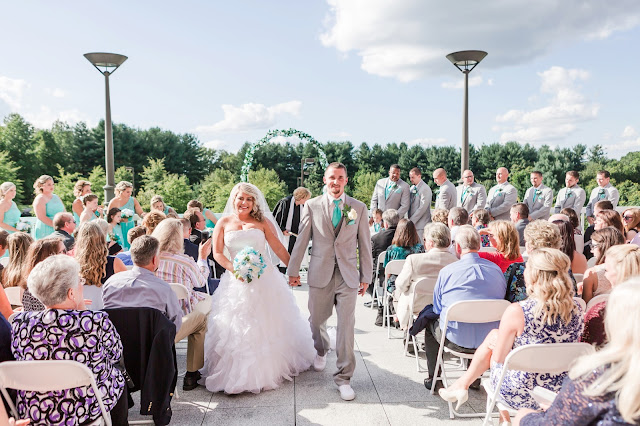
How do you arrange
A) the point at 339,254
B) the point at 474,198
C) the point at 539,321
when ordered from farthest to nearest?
1. the point at 474,198
2. the point at 339,254
3. the point at 539,321

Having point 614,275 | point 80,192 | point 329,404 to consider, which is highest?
point 80,192

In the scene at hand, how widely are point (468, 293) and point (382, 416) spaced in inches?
44.5

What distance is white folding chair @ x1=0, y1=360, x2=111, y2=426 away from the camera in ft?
7.52

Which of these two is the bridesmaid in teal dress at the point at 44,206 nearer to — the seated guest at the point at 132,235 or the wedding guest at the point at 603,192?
the seated guest at the point at 132,235

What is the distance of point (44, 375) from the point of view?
2.32 meters

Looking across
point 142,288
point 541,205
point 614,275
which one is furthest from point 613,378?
point 541,205

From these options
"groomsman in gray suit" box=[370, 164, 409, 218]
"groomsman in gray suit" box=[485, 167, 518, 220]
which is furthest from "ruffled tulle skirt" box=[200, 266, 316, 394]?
"groomsman in gray suit" box=[485, 167, 518, 220]

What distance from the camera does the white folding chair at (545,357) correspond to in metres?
2.41

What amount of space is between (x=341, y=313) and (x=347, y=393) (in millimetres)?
633

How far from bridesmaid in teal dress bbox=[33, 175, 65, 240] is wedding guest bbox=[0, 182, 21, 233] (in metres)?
0.29

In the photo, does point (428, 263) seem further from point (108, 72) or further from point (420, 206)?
point (108, 72)

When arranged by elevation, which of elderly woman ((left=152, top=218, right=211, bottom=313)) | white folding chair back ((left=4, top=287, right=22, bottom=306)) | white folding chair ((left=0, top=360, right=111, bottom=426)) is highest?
elderly woman ((left=152, top=218, right=211, bottom=313))

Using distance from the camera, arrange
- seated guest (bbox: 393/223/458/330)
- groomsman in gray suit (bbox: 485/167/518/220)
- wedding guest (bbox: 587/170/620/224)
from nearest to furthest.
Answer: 1. seated guest (bbox: 393/223/458/330)
2. groomsman in gray suit (bbox: 485/167/518/220)
3. wedding guest (bbox: 587/170/620/224)

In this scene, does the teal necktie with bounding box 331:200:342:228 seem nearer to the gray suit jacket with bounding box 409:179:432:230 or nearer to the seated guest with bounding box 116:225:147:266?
the seated guest with bounding box 116:225:147:266
